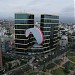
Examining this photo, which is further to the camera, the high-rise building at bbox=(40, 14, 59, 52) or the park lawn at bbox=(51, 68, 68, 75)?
the high-rise building at bbox=(40, 14, 59, 52)

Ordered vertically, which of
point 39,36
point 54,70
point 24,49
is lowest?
point 54,70

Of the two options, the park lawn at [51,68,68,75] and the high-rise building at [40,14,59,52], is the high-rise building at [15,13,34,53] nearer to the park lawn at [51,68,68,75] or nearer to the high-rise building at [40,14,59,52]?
the high-rise building at [40,14,59,52]

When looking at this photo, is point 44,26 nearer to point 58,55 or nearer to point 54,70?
point 58,55

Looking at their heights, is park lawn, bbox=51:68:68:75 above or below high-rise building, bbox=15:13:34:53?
below

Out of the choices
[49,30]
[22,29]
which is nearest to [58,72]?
[22,29]

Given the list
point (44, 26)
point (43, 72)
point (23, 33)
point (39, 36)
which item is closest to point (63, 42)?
point (44, 26)

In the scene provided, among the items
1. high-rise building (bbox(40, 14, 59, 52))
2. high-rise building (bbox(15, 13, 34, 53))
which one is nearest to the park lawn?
high-rise building (bbox(15, 13, 34, 53))

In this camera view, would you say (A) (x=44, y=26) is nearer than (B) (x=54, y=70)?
No
